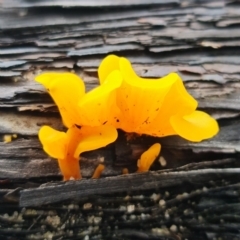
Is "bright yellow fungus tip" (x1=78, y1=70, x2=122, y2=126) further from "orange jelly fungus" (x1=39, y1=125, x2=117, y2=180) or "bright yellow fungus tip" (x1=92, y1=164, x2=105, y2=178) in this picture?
"bright yellow fungus tip" (x1=92, y1=164, x2=105, y2=178)

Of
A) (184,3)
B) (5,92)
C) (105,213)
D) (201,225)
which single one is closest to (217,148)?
Result: (201,225)

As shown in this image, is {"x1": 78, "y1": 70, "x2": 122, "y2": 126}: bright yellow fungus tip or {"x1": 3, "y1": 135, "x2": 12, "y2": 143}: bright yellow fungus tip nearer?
{"x1": 78, "y1": 70, "x2": 122, "y2": 126}: bright yellow fungus tip

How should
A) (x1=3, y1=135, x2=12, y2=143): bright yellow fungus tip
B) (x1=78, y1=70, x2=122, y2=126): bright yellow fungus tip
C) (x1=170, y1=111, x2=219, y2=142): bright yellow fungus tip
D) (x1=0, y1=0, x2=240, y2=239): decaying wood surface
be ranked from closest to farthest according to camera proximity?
(x1=78, y1=70, x2=122, y2=126): bright yellow fungus tip → (x1=170, y1=111, x2=219, y2=142): bright yellow fungus tip → (x1=0, y1=0, x2=240, y2=239): decaying wood surface → (x1=3, y1=135, x2=12, y2=143): bright yellow fungus tip

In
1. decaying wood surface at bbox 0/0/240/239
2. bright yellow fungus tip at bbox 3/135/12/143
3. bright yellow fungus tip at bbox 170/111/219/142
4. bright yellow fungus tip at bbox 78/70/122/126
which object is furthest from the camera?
bright yellow fungus tip at bbox 3/135/12/143

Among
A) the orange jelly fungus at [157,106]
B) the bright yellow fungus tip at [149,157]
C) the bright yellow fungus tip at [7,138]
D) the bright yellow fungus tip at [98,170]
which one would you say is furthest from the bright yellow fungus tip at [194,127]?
the bright yellow fungus tip at [7,138]

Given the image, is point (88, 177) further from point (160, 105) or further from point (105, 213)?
point (160, 105)

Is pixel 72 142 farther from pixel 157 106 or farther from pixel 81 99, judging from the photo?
pixel 157 106

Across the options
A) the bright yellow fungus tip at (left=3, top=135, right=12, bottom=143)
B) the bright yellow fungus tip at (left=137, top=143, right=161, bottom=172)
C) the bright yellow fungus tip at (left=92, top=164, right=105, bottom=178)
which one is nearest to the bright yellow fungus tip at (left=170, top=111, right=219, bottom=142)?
the bright yellow fungus tip at (left=137, top=143, right=161, bottom=172)

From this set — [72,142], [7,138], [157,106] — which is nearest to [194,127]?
[157,106]
